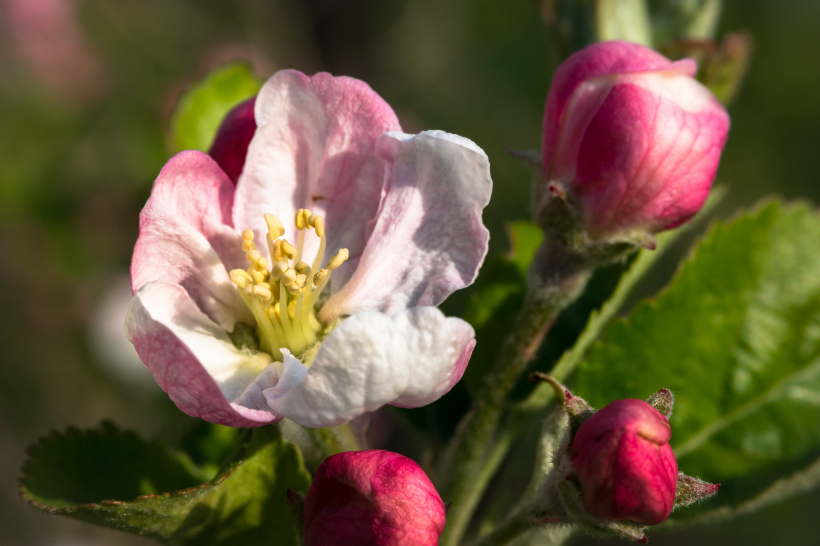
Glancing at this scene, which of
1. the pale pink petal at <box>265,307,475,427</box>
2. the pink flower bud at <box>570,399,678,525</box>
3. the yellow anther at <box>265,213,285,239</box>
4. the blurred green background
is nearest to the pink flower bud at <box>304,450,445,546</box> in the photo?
the pale pink petal at <box>265,307,475,427</box>

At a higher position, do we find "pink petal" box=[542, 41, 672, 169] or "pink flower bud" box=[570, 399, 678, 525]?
"pink petal" box=[542, 41, 672, 169]

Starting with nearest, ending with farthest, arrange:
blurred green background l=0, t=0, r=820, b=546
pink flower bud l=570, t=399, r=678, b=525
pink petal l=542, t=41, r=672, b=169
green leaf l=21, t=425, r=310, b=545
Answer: pink flower bud l=570, t=399, r=678, b=525 → green leaf l=21, t=425, r=310, b=545 → pink petal l=542, t=41, r=672, b=169 → blurred green background l=0, t=0, r=820, b=546

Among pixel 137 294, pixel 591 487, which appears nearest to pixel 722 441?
pixel 591 487

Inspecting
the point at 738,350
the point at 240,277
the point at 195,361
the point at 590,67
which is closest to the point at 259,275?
the point at 240,277

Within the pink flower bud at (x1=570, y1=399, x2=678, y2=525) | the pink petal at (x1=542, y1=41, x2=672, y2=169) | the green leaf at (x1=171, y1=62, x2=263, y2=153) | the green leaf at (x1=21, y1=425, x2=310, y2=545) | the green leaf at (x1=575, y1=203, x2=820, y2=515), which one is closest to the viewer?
the pink flower bud at (x1=570, y1=399, x2=678, y2=525)

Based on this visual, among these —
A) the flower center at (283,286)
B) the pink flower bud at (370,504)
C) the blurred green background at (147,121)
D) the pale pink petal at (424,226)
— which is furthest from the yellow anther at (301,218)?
the blurred green background at (147,121)

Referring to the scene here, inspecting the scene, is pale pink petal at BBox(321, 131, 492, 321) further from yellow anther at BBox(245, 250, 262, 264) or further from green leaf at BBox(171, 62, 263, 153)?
green leaf at BBox(171, 62, 263, 153)

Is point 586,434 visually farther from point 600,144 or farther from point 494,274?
point 494,274

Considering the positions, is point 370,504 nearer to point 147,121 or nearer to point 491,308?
point 491,308
